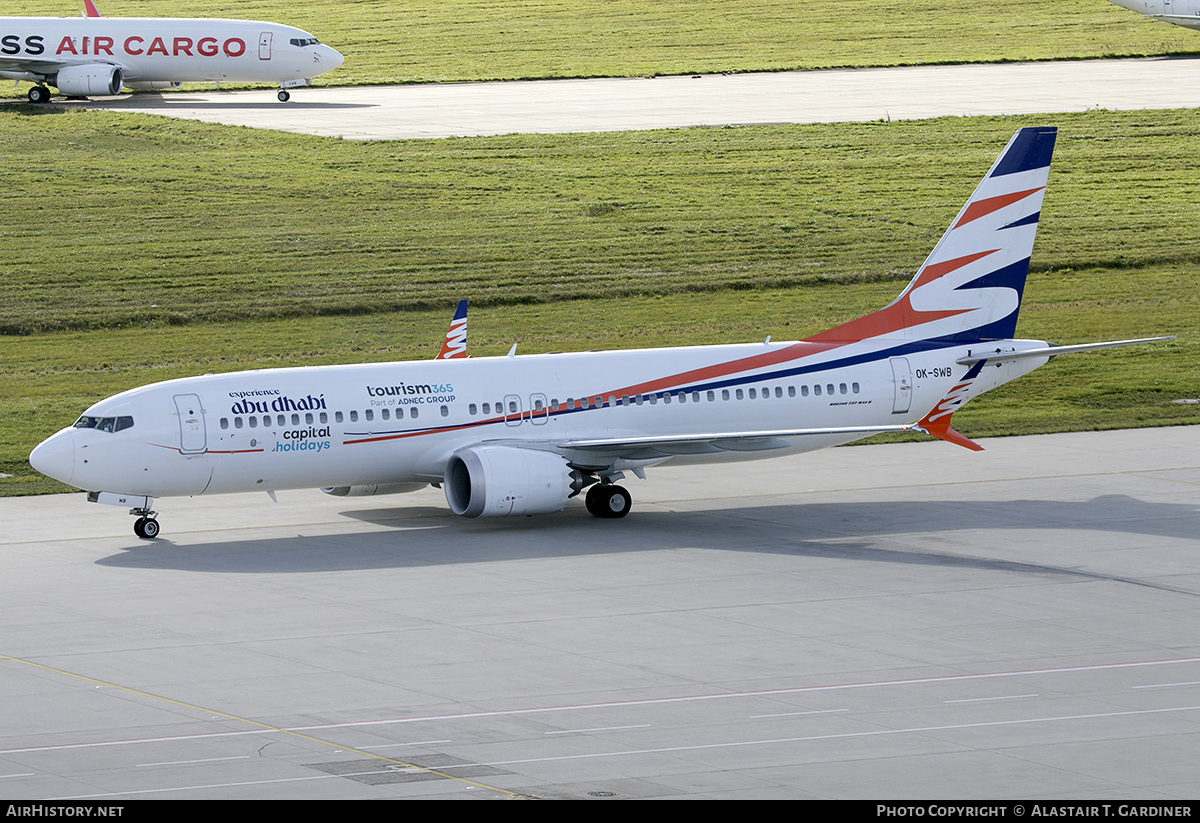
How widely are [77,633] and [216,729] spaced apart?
601 centimetres

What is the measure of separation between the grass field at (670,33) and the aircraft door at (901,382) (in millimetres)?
59819

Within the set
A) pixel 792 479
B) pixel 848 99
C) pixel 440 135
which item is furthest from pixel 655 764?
pixel 848 99

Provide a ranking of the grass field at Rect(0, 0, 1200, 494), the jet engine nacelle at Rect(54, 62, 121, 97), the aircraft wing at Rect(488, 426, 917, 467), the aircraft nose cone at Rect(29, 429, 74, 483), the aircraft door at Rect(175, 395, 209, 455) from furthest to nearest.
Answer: the jet engine nacelle at Rect(54, 62, 121, 97)
the grass field at Rect(0, 0, 1200, 494)
the aircraft wing at Rect(488, 426, 917, 467)
the aircraft door at Rect(175, 395, 209, 455)
the aircraft nose cone at Rect(29, 429, 74, 483)

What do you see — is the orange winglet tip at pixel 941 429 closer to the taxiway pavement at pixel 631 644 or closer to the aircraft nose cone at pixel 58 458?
the taxiway pavement at pixel 631 644

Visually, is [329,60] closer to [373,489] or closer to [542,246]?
[542,246]

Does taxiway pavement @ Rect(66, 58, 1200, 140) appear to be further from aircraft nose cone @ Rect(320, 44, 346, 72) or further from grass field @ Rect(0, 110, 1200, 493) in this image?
grass field @ Rect(0, 110, 1200, 493)

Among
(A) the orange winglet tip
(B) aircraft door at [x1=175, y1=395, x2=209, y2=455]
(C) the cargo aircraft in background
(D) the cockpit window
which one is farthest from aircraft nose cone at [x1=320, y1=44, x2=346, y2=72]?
(A) the orange winglet tip

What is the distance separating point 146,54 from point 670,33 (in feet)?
110

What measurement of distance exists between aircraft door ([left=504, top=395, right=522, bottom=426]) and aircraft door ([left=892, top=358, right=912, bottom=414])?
8.50 metres

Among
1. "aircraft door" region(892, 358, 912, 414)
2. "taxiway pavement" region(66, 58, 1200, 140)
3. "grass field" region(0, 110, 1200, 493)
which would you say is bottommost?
"aircraft door" region(892, 358, 912, 414)

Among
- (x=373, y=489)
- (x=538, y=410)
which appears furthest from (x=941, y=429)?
(x=373, y=489)

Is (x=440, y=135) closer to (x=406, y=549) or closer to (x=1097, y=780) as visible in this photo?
(x=406, y=549)

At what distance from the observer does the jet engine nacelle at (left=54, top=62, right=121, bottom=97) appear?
85938 millimetres

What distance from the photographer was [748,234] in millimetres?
67375
